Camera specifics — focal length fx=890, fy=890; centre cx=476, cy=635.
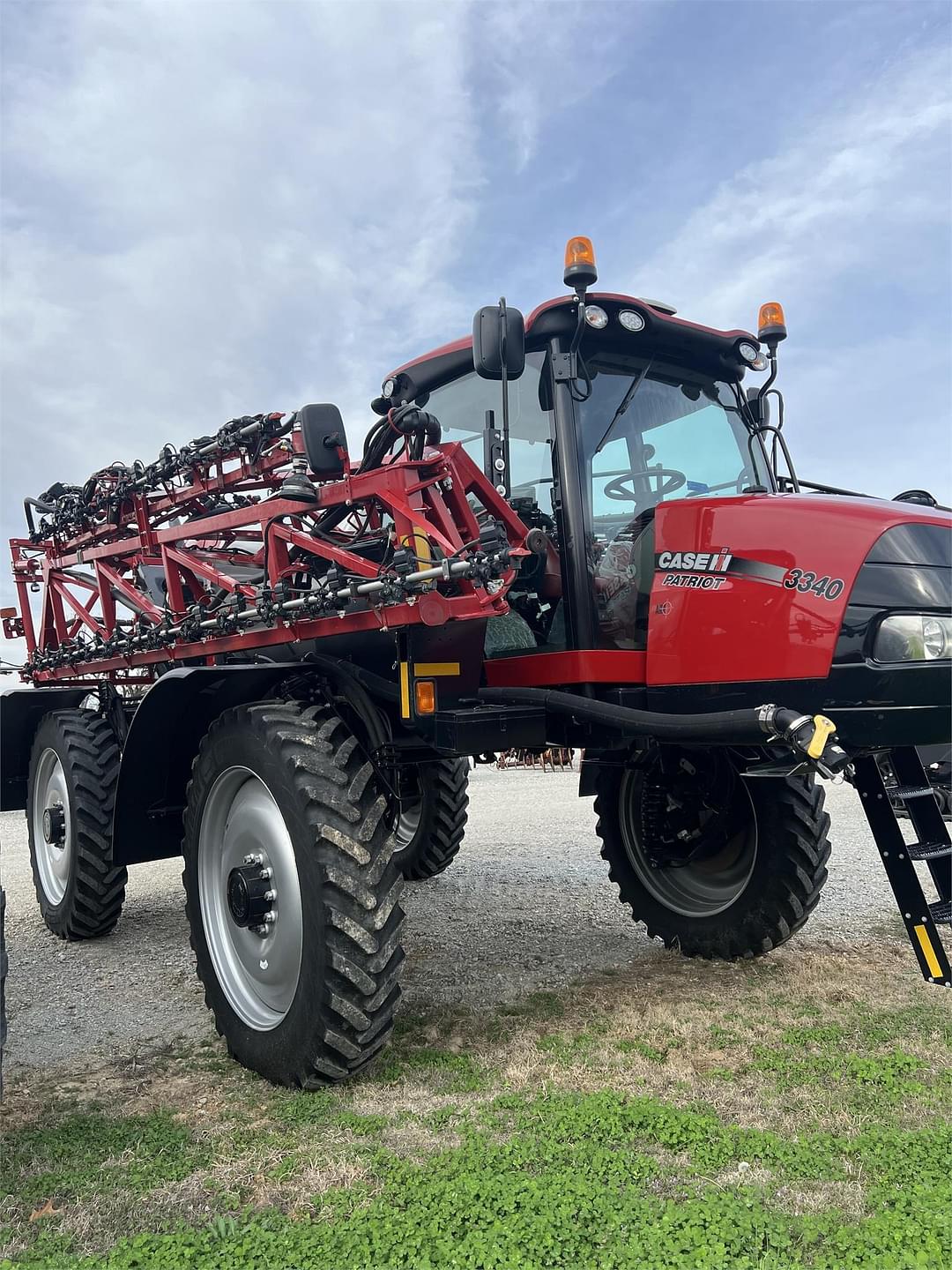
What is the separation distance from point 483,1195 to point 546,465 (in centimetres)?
275

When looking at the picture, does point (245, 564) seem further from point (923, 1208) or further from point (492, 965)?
point (923, 1208)

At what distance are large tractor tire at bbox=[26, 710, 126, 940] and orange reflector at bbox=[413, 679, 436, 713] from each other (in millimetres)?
2735

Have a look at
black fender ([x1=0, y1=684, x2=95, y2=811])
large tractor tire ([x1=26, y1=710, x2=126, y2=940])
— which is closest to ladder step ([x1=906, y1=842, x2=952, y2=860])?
large tractor tire ([x1=26, y1=710, x2=126, y2=940])

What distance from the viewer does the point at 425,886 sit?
6.90 m

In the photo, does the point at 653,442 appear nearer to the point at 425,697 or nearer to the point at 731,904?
the point at 425,697

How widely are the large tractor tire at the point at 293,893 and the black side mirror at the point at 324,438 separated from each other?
0.99 m

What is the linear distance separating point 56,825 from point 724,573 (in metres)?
4.54

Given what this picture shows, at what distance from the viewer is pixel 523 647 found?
4051mm

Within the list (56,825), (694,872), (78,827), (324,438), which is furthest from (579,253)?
(56,825)

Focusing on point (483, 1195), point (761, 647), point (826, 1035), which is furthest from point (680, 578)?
point (483, 1195)

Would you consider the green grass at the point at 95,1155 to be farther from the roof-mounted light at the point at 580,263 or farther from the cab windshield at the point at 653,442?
the roof-mounted light at the point at 580,263

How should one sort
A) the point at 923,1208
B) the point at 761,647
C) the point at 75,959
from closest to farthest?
1. the point at 923,1208
2. the point at 761,647
3. the point at 75,959

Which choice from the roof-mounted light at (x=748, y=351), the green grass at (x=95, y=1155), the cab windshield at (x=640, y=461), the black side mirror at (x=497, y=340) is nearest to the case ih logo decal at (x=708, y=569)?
the cab windshield at (x=640, y=461)

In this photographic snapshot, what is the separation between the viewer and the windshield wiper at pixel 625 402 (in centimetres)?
394
